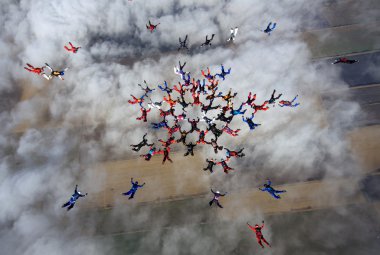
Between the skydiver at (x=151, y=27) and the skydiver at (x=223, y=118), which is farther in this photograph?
the skydiver at (x=151, y=27)

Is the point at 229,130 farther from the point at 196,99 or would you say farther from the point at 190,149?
the point at 196,99

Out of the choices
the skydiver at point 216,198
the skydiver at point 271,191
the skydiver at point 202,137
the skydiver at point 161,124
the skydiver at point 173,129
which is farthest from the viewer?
the skydiver at point 173,129

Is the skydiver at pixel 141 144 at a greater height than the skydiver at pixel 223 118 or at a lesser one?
lesser

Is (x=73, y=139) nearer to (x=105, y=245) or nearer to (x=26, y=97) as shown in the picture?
(x=26, y=97)

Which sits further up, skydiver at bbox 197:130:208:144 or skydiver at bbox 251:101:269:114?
skydiver at bbox 251:101:269:114

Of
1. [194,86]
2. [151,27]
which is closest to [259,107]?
[194,86]

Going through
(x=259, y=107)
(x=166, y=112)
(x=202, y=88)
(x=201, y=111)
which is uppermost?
(x=202, y=88)

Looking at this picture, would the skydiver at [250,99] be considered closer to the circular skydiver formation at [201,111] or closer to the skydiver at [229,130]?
the circular skydiver formation at [201,111]

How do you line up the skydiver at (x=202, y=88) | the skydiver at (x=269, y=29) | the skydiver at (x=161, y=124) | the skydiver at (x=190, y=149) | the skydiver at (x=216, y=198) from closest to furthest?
the skydiver at (x=216, y=198), the skydiver at (x=190, y=149), the skydiver at (x=161, y=124), the skydiver at (x=202, y=88), the skydiver at (x=269, y=29)

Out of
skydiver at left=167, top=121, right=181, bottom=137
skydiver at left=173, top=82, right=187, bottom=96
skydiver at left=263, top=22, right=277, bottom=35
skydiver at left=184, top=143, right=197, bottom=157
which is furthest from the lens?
skydiver at left=263, top=22, right=277, bottom=35

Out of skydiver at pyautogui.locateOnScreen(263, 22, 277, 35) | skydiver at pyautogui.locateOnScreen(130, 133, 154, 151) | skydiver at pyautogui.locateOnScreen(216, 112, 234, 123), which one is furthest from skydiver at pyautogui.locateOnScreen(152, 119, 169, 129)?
skydiver at pyautogui.locateOnScreen(263, 22, 277, 35)

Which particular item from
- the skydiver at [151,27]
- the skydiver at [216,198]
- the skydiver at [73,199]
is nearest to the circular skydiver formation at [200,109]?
the skydiver at [216,198]

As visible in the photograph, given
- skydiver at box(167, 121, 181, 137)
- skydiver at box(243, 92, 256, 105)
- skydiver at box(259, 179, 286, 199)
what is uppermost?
skydiver at box(243, 92, 256, 105)

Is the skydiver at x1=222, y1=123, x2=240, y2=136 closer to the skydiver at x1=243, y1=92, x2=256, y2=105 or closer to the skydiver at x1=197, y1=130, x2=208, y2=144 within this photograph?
the skydiver at x1=197, y1=130, x2=208, y2=144
